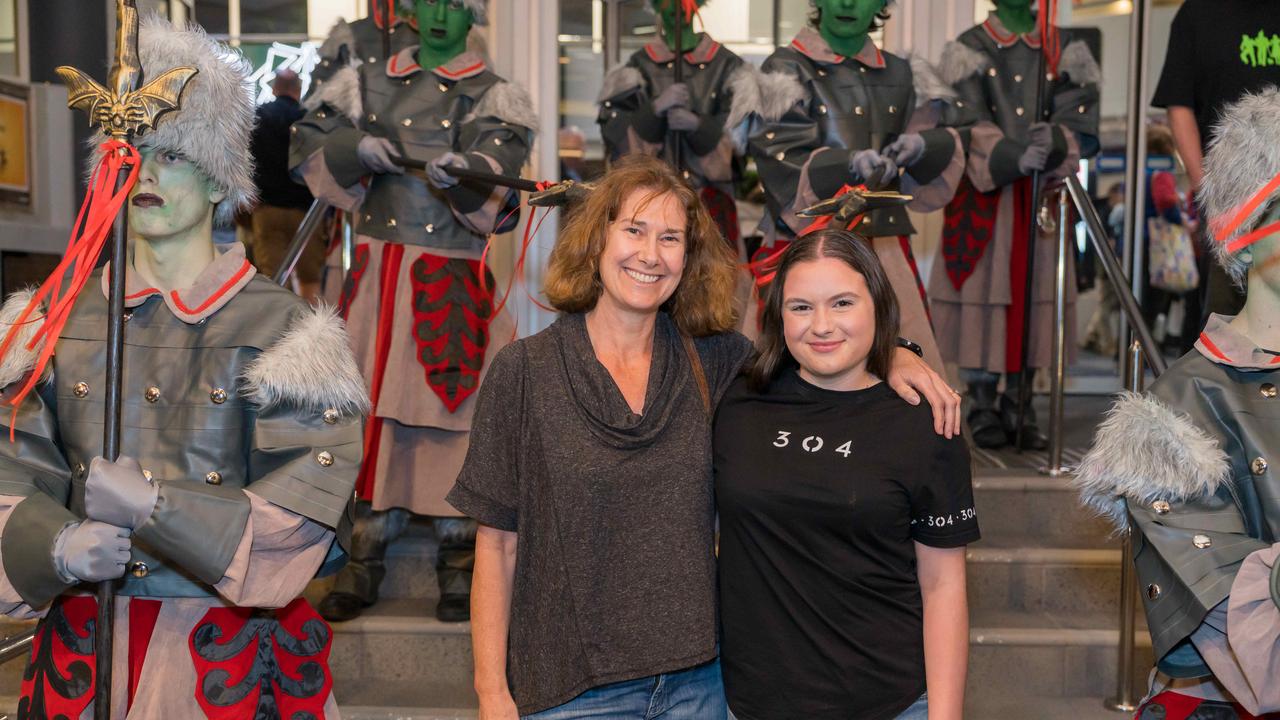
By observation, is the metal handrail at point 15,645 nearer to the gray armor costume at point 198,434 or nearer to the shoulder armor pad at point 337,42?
the gray armor costume at point 198,434

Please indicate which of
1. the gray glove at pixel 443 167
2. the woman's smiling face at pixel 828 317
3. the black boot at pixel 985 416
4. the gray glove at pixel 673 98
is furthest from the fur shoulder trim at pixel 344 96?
the black boot at pixel 985 416

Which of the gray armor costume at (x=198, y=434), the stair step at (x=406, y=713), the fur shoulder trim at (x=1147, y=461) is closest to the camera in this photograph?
the fur shoulder trim at (x=1147, y=461)

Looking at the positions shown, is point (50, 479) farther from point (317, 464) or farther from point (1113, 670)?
point (1113, 670)

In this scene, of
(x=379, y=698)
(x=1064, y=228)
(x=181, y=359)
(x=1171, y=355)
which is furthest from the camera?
(x=1171, y=355)

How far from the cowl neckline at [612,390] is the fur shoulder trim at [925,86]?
197cm

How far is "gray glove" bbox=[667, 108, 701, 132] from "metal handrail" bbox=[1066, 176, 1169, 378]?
4.08ft

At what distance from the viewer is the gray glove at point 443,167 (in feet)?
10.3

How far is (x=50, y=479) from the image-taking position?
1.94 m

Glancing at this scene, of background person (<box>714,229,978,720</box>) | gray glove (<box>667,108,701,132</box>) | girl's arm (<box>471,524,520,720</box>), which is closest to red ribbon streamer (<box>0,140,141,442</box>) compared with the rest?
girl's arm (<box>471,524,520,720</box>)

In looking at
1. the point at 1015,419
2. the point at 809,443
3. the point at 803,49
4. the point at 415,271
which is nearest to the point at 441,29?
the point at 415,271

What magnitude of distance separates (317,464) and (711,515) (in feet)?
2.04

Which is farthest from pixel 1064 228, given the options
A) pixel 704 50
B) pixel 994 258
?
pixel 704 50

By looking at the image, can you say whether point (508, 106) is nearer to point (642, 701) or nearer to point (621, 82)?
point (621, 82)

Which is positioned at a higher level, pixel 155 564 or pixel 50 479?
pixel 50 479
